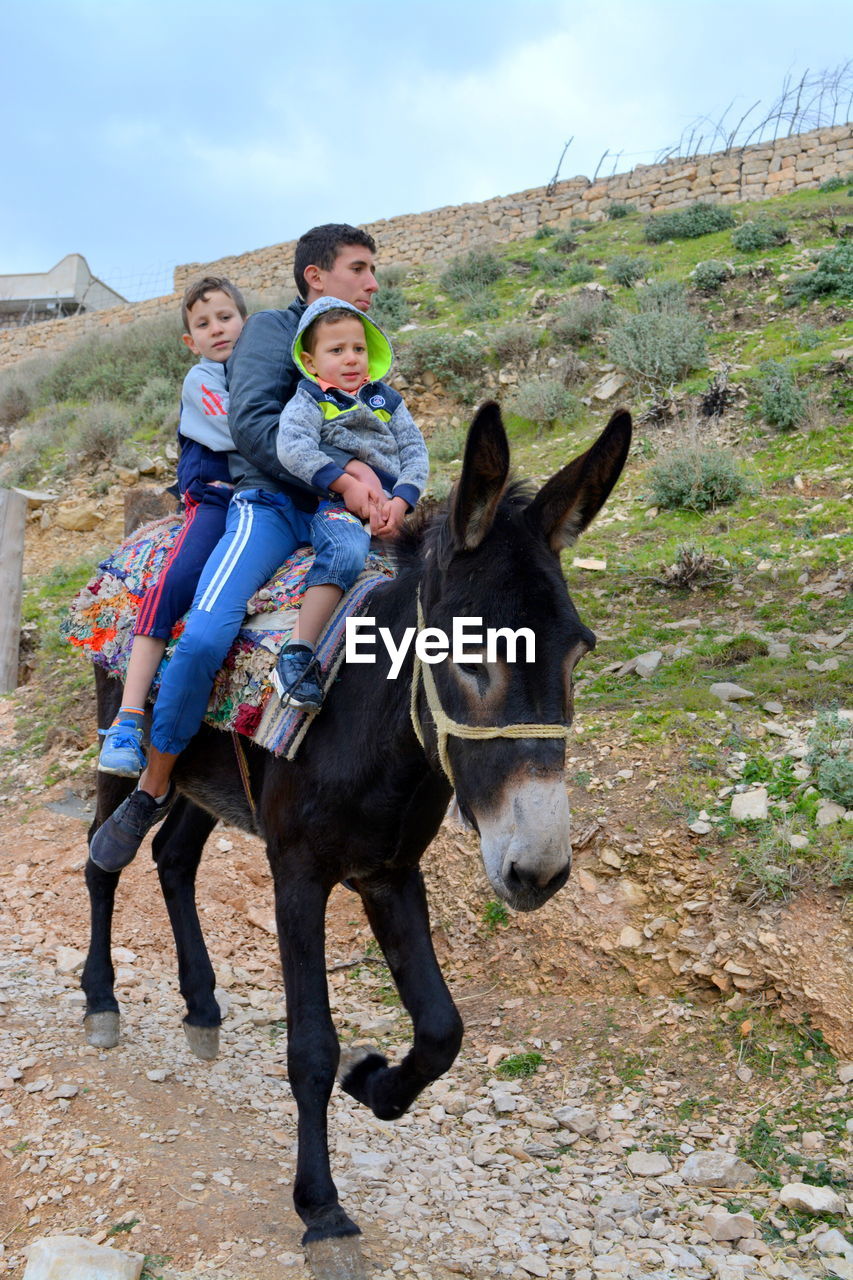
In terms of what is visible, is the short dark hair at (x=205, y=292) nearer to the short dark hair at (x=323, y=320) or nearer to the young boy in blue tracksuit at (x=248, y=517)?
the young boy in blue tracksuit at (x=248, y=517)

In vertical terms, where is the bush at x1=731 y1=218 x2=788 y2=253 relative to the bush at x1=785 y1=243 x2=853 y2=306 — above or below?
above

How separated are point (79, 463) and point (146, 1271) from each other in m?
14.4

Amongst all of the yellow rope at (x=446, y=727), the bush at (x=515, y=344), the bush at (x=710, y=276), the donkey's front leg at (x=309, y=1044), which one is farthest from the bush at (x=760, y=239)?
the donkey's front leg at (x=309, y=1044)

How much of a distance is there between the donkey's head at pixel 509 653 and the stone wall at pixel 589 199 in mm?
22679

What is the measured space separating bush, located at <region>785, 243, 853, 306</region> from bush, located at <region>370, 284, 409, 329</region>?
8056 mm

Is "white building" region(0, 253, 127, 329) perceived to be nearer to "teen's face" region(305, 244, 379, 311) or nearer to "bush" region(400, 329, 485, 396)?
"bush" region(400, 329, 485, 396)

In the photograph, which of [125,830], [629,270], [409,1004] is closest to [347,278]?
[125,830]

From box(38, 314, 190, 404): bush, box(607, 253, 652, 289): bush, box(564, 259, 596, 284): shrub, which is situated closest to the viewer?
box(607, 253, 652, 289): bush

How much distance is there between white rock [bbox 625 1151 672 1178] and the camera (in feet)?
12.0

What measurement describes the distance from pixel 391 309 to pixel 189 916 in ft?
57.6

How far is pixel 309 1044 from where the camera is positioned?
298 centimetres

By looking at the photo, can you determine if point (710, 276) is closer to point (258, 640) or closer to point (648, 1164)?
point (258, 640)

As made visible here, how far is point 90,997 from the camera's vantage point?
4441 mm

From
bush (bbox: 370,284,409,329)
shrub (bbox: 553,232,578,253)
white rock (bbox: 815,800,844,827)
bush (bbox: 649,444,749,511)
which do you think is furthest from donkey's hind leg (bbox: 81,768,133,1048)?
shrub (bbox: 553,232,578,253)
